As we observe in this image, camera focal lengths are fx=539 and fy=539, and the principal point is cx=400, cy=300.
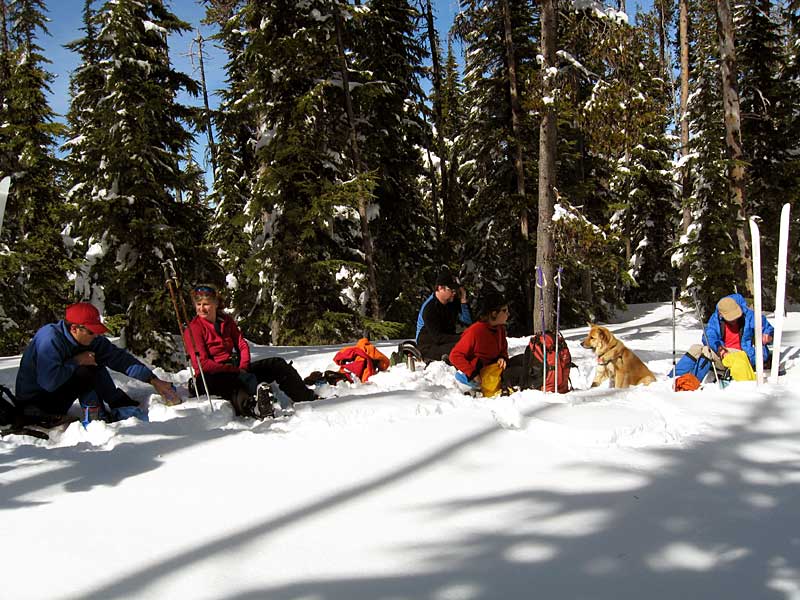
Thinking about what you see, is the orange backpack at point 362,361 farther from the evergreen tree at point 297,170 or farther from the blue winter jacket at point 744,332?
the evergreen tree at point 297,170

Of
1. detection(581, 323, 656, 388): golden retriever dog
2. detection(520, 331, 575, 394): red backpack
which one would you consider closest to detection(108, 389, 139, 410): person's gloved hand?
detection(520, 331, 575, 394): red backpack

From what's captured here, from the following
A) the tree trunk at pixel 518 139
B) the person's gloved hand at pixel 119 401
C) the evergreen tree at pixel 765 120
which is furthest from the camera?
the evergreen tree at pixel 765 120

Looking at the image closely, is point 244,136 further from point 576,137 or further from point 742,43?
point 742,43

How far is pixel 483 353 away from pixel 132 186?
9.11 meters

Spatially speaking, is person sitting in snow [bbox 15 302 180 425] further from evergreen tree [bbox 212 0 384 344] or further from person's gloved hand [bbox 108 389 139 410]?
evergreen tree [bbox 212 0 384 344]

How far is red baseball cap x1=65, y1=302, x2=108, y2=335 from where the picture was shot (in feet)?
15.6

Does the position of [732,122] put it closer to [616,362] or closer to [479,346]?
[616,362]

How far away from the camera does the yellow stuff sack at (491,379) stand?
6590 millimetres

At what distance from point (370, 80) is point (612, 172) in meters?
10.6

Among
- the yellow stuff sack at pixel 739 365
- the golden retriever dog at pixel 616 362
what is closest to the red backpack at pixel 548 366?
the golden retriever dog at pixel 616 362

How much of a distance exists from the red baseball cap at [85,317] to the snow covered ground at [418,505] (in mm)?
912

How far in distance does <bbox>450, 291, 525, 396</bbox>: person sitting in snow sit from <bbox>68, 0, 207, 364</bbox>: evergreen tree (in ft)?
24.4

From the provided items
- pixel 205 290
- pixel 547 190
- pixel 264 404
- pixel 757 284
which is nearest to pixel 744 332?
pixel 757 284

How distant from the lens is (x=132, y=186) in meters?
11.8
